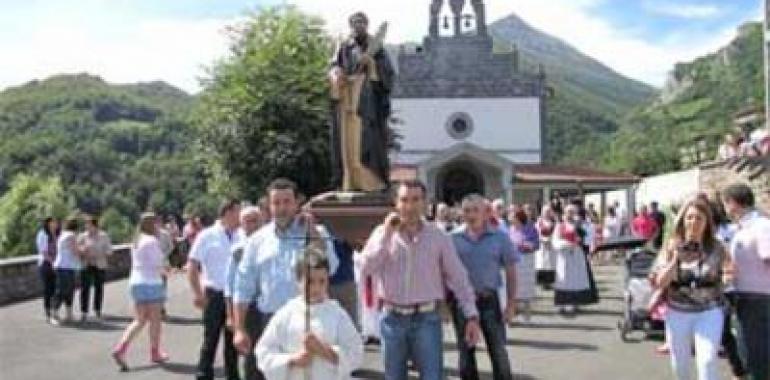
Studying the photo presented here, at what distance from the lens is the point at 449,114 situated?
217 ft

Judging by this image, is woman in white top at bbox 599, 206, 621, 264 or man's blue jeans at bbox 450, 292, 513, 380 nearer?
man's blue jeans at bbox 450, 292, 513, 380

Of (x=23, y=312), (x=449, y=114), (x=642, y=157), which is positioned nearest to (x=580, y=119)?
(x=642, y=157)

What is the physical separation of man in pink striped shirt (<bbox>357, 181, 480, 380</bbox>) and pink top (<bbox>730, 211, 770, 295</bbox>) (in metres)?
2.35

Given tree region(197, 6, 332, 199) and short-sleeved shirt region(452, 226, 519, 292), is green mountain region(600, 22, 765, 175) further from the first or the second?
short-sleeved shirt region(452, 226, 519, 292)

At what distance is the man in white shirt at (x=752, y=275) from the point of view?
28.4 ft

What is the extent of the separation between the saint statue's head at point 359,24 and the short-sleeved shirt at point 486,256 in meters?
4.18

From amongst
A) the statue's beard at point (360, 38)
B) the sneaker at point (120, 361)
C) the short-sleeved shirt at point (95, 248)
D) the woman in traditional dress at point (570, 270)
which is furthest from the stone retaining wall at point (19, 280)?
the statue's beard at point (360, 38)

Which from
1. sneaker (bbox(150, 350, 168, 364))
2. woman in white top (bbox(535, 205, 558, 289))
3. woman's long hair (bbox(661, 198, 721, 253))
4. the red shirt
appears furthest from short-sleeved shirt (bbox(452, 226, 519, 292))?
the red shirt

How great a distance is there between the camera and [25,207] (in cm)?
7019

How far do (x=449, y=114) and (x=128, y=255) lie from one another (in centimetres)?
3522

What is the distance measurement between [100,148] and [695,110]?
46.5 metres

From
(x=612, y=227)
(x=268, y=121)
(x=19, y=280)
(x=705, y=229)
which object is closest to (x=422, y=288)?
(x=705, y=229)

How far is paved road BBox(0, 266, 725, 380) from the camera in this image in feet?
39.4

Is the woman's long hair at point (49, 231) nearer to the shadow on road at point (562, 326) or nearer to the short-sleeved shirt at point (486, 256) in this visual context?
the shadow on road at point (562, 326)
